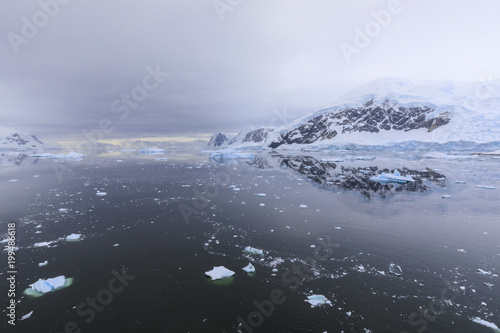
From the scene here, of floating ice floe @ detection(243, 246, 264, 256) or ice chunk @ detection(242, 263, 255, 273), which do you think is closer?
ice chunk @ detection(242, 263, 255, 273)

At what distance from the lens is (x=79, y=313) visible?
7395 millimetres

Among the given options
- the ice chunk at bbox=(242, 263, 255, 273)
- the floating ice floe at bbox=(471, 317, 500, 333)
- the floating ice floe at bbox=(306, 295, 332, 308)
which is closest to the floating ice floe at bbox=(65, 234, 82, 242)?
the ice chunk at bbox=(242, 263, 255, 273)

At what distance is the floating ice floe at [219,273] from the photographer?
9187mm

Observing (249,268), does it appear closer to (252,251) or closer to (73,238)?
(252,251)

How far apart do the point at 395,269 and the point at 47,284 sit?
43.3 ft

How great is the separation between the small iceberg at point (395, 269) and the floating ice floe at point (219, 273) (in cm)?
643

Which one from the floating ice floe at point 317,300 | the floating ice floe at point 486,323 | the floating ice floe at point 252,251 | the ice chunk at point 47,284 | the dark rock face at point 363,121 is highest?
the dark rock face at point 363,121

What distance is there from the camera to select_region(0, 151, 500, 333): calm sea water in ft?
23.5

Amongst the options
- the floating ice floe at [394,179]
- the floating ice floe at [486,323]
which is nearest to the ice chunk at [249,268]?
the floating ice floe at [486,323]

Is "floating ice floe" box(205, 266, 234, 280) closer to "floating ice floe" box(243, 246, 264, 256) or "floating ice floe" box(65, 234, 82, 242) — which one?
"floating ice floe" box(243, 246, 264, 256)

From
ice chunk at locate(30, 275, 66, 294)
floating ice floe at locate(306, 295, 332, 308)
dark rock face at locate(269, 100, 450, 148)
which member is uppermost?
dark rock face at locate(269, 100, 450, 148)

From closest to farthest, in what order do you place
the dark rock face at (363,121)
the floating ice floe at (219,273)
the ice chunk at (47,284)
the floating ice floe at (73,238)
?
1. the ice chunk at (47,284)
2. the floating ice floe at (219,273)
3. the floating ice floe at (73,238)
4. the dark rock face at (363,121)

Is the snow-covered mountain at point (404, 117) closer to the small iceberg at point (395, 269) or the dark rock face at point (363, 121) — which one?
the dark rock face at point (363, 121)

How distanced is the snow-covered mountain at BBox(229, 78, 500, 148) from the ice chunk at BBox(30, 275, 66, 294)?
376ft
